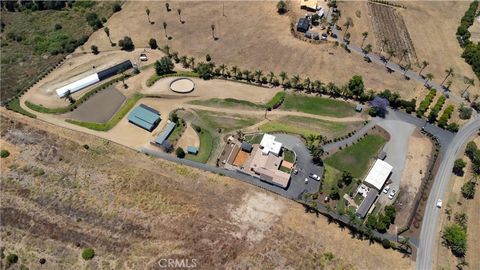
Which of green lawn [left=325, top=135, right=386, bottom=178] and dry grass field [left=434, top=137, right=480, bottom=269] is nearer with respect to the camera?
dry grass field [left=434, top=137, right=480, bottom=269]

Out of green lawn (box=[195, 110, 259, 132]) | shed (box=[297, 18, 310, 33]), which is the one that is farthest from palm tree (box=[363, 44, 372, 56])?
green lawn (box=[195, 110, 259, 132])

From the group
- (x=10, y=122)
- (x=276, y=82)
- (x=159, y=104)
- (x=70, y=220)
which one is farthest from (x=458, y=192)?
(x=10, y=122)

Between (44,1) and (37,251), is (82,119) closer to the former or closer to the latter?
(37,251)

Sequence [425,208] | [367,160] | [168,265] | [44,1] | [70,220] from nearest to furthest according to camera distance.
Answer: [168,265] → [70,220] → [425,208] → [367,160] → [44,1]

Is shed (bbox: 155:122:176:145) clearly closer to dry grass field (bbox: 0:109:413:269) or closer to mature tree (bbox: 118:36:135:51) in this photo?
dry grass field (bbox: 0:109:413:269)

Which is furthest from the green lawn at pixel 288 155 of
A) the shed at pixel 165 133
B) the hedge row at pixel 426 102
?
the hedge row at pixel 426 102

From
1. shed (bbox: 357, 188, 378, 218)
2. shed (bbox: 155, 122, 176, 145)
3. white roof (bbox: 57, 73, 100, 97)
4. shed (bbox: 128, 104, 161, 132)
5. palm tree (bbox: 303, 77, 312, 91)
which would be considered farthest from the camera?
palm tree (bbox: 303, 77, 312, 91)

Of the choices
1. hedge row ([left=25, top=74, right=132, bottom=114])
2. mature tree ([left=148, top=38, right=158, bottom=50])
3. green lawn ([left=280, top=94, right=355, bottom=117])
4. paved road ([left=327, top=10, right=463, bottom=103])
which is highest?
paved road ([left=327, top=10, right=463, bottom=103])
